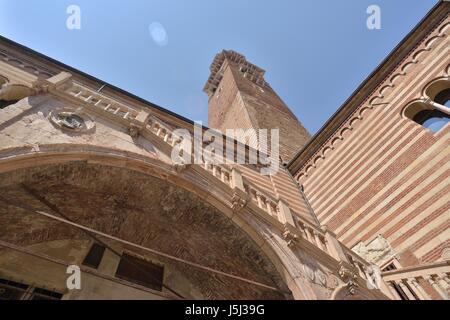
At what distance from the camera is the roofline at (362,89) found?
11523 mm

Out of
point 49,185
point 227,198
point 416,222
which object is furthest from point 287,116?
point 49,185

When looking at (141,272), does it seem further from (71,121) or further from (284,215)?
(71,121)

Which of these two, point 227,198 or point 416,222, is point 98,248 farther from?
point 416,222

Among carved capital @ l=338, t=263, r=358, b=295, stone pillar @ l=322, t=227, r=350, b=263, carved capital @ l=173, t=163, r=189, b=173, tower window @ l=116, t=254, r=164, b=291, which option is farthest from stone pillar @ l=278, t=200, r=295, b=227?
tower window @ l=116, t=254, r=164, b=291

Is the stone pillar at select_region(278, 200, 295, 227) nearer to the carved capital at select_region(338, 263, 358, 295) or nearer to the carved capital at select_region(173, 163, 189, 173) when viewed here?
the carved capital at select_region(338, 263, 358, 295)

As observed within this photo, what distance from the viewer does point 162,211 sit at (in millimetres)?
6699

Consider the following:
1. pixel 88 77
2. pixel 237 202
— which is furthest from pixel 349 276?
pixel 88 77

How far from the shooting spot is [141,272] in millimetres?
7254

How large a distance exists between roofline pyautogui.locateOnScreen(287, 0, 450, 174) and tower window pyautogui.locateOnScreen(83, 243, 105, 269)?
962 cm

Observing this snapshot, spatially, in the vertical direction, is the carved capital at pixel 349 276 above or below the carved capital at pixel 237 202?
below

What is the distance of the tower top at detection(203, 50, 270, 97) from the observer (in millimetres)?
36094

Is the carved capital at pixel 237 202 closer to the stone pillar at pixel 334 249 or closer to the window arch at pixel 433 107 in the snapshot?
the stone pillar at pixel 334 249

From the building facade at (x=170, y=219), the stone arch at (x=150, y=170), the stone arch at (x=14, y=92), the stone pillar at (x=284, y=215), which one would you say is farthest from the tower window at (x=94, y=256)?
the stone pillar at (x=284, y=215)

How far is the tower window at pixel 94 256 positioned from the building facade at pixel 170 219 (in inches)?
1.1
